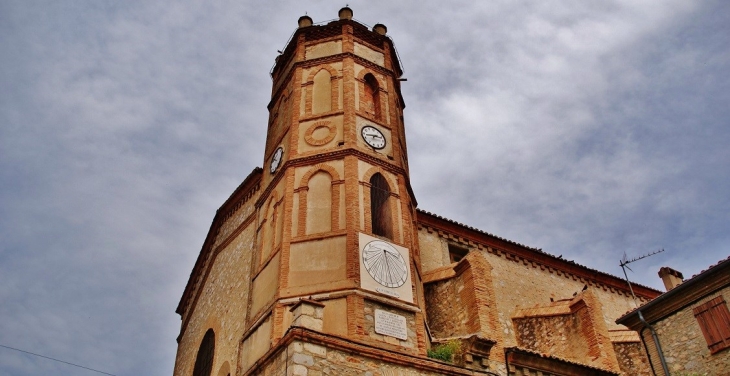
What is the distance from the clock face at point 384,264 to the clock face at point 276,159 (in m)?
3.95

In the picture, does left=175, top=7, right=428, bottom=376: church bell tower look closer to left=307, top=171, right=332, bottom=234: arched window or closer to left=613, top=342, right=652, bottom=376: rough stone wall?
left=307, top=171, right=332, bottom=234: arched window

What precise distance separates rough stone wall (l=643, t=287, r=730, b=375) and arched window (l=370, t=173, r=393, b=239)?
6.81 m

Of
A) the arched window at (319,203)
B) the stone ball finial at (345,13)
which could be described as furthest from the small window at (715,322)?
the stone ball finial at (345,13)

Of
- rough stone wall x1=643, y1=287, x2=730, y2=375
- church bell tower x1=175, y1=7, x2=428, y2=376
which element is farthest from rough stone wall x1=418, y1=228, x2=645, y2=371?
rough stone wall x1=643, y1=287, x2=730, y2=375

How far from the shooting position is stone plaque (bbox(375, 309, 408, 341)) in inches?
498

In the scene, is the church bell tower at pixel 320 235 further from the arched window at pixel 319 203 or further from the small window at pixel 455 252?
the small window at pixel 455 252

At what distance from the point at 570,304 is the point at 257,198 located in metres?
8.94

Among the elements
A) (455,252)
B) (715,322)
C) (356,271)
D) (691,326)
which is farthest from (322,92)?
(715,322)

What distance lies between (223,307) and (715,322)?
1205 cm

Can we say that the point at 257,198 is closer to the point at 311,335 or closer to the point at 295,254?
the point at 295,254

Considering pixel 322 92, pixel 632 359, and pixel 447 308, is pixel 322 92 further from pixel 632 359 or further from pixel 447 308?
pixel 632 359

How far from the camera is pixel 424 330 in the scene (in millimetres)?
13273

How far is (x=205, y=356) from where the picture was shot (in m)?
18.0

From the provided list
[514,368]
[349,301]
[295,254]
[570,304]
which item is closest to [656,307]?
[570,304]
